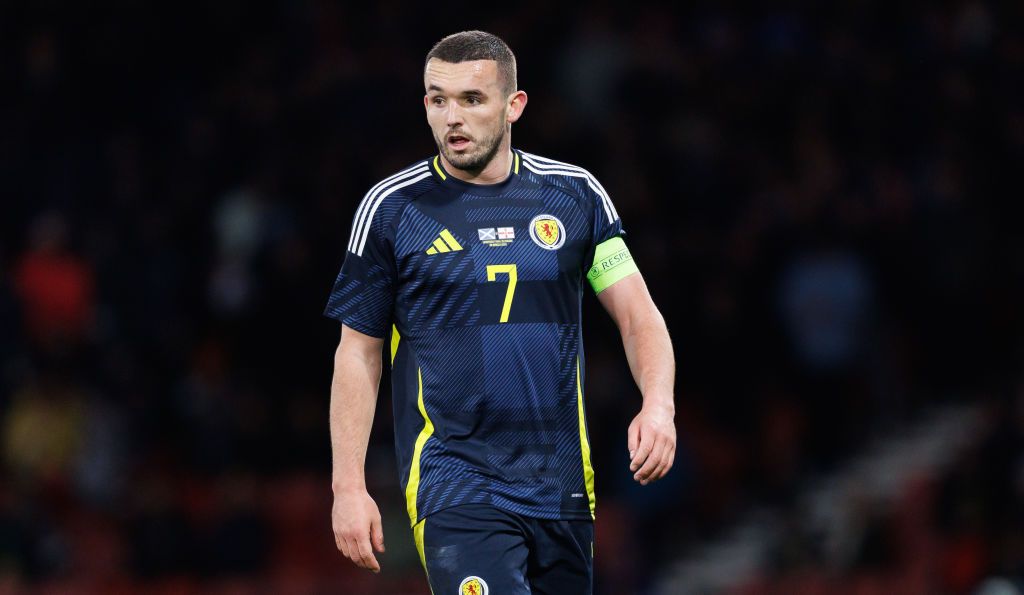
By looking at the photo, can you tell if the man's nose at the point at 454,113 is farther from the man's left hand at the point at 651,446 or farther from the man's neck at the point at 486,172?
the man's left hand at the point at 651,446

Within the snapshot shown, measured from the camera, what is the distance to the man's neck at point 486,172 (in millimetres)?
5457

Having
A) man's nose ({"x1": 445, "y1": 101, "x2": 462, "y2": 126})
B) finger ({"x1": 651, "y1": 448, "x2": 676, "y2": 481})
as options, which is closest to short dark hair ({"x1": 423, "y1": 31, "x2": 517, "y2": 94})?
man's nose ({"x1": 445, "y1": 101, "x2": 462, "y2": 126})

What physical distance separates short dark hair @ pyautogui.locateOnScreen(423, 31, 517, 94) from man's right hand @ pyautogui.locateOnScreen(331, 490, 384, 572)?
4.76ft

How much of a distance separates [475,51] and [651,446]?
56.2 inches

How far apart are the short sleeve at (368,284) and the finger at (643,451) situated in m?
1.01

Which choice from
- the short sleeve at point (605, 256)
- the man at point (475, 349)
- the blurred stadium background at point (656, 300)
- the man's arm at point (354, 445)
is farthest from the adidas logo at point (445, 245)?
the blurred stadium background at point (656, 300)

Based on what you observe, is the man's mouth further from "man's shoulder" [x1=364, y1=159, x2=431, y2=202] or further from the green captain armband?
the green captain armband

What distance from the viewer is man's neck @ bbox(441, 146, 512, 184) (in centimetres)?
546

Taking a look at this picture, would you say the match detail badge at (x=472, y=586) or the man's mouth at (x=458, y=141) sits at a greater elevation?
the man's mouth at (x=458, y=141)

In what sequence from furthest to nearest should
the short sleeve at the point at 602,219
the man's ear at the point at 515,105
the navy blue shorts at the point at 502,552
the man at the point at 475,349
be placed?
1. the short sleeve at the point at 602,219
2. the man's ear at the point at 515,105
3. the man at the point at 475,349
4. the navy blue shorts at the point at 502,552

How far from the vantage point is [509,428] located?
529 centimetres
